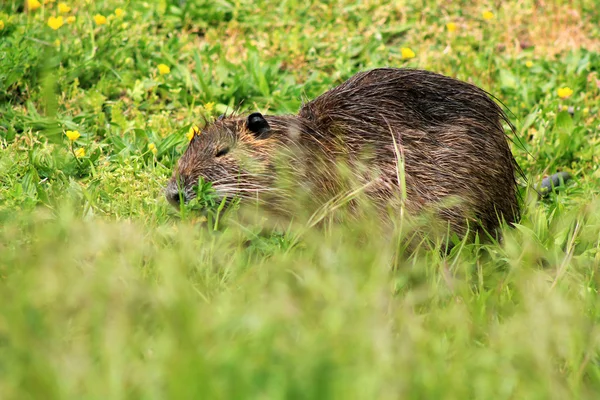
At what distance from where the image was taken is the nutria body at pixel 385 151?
11.1 ft

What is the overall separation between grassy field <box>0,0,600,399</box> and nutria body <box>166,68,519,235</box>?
7.3 inches

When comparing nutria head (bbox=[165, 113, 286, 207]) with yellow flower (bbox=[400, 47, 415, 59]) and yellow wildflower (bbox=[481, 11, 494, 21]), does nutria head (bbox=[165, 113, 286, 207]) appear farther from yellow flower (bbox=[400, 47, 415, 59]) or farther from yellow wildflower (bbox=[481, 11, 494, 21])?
yellow wildflower (bbox=[481, 11, 494, 21])

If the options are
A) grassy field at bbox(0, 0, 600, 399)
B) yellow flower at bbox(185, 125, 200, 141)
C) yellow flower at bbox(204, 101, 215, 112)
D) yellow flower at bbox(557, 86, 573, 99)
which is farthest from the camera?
yellow flower at bbox(557, 86, 573, 99)

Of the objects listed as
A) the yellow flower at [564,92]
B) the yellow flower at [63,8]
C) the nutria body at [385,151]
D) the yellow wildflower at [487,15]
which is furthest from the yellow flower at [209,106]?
the yellow wildflower at [487,15]

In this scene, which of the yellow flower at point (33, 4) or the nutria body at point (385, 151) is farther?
the yellow flower at point (33, 4)

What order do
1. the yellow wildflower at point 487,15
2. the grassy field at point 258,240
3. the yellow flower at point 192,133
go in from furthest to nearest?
the yellow wildflower at point 487,15 < the yellow flower at point 192,133 < the grassy field at point 258,240

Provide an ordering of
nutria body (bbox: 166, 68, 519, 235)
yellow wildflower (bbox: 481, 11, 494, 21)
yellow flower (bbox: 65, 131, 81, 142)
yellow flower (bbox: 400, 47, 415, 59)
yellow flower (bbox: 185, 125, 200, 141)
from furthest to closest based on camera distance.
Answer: yellow wildflower (bbox: 481, 11, 494, 21) < yellow flower (bbox: 400, 47, 415, 59) < yellow flower (bbox: 65, 131, 81, 142) < yellow flower (bbox: 185, 125, 200, 141) < nutria body (bbox: 166, 68, 519, 235)

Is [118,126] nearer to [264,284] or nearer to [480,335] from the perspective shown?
[264,284]

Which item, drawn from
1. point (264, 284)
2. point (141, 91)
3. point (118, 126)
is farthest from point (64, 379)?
point (141, 91)

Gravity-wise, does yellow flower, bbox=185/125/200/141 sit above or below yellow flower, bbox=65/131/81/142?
above

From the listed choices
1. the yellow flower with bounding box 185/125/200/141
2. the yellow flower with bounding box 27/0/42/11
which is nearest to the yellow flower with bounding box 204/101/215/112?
the yellow flower with bounding box 185/125/200/141

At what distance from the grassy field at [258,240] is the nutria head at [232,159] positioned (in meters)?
0.14

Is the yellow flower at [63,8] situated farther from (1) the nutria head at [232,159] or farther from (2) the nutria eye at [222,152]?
(2) the nutria eye at [222,152]

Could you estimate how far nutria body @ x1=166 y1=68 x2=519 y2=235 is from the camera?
11.1 feet
